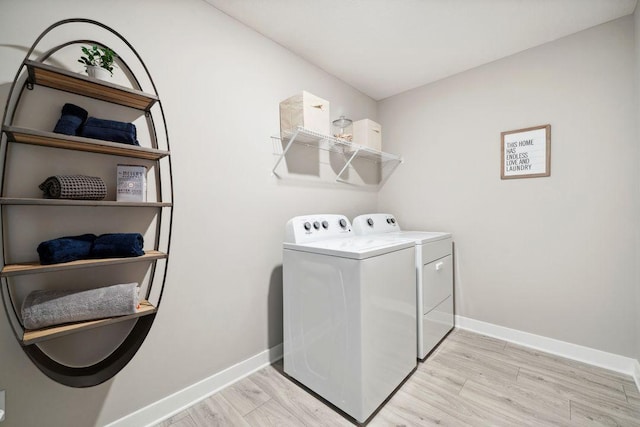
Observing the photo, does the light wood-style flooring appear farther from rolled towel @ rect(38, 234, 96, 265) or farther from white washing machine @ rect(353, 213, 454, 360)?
rolled towel @ rect(38, 234, 96, 265)

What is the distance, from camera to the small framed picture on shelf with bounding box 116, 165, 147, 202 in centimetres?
121

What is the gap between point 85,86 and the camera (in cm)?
111

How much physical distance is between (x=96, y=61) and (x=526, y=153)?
2737mm

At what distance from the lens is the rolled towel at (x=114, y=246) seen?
110 cm

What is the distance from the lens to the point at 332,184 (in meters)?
2.44

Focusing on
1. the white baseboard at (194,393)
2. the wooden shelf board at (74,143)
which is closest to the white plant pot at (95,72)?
the wooden shelf board at (74,143)

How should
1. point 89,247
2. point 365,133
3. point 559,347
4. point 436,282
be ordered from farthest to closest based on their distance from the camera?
point 365,133
point 436,282
point 559,347
point 89,247

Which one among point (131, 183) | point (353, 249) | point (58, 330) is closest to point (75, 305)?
point (58, 330)

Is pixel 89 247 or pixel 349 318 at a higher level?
pixel 89 247

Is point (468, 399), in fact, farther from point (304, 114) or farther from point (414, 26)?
point (414, 26)

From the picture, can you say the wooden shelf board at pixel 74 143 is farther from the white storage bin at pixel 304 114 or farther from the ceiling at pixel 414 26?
the ceiling at pixel 414 26

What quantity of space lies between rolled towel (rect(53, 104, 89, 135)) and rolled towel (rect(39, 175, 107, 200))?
181mm

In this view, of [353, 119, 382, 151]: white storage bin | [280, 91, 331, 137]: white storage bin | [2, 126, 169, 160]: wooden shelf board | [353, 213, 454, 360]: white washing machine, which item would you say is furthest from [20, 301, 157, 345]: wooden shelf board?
[353, 119, 382, 151]: white storage bin

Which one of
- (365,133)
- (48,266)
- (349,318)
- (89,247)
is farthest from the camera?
(365,133)
